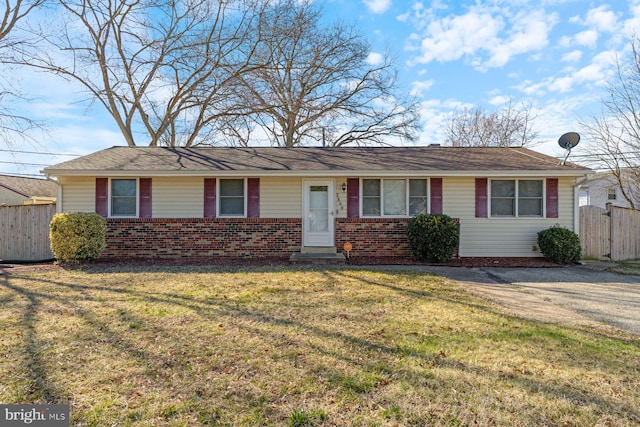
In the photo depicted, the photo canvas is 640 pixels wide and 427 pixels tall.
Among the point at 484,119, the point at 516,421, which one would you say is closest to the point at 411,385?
the point at 516,421

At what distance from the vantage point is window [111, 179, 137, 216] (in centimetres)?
1038

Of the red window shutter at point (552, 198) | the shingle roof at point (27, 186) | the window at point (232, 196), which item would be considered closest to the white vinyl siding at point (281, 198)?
the window at point (232, 196)

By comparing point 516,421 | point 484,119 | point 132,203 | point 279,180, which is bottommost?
point 516,421

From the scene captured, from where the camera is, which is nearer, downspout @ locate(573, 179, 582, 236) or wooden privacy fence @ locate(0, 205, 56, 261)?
downspout @ locate(573, 179, 582, 236)

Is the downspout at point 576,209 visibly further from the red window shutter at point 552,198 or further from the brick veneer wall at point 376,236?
the brick veneer wall at point 376,236

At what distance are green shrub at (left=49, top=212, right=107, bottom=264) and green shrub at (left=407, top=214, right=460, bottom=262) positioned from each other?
348 inches

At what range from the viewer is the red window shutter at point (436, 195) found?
403 inches

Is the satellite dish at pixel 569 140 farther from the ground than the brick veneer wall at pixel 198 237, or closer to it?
farther from the ground

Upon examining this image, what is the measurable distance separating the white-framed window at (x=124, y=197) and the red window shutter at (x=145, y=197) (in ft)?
0.59

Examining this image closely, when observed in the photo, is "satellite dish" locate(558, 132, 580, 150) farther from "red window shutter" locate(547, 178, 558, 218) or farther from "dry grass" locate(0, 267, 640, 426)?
"dry grass" locate(0, 267, 640, 426)

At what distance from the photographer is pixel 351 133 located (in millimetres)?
21609

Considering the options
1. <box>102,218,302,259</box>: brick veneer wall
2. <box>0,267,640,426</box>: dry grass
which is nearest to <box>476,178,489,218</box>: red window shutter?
<box>0,267,640,426</box>: dry grass

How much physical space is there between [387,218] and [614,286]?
5372mm

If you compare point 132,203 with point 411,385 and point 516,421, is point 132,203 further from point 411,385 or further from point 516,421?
point 516,421
